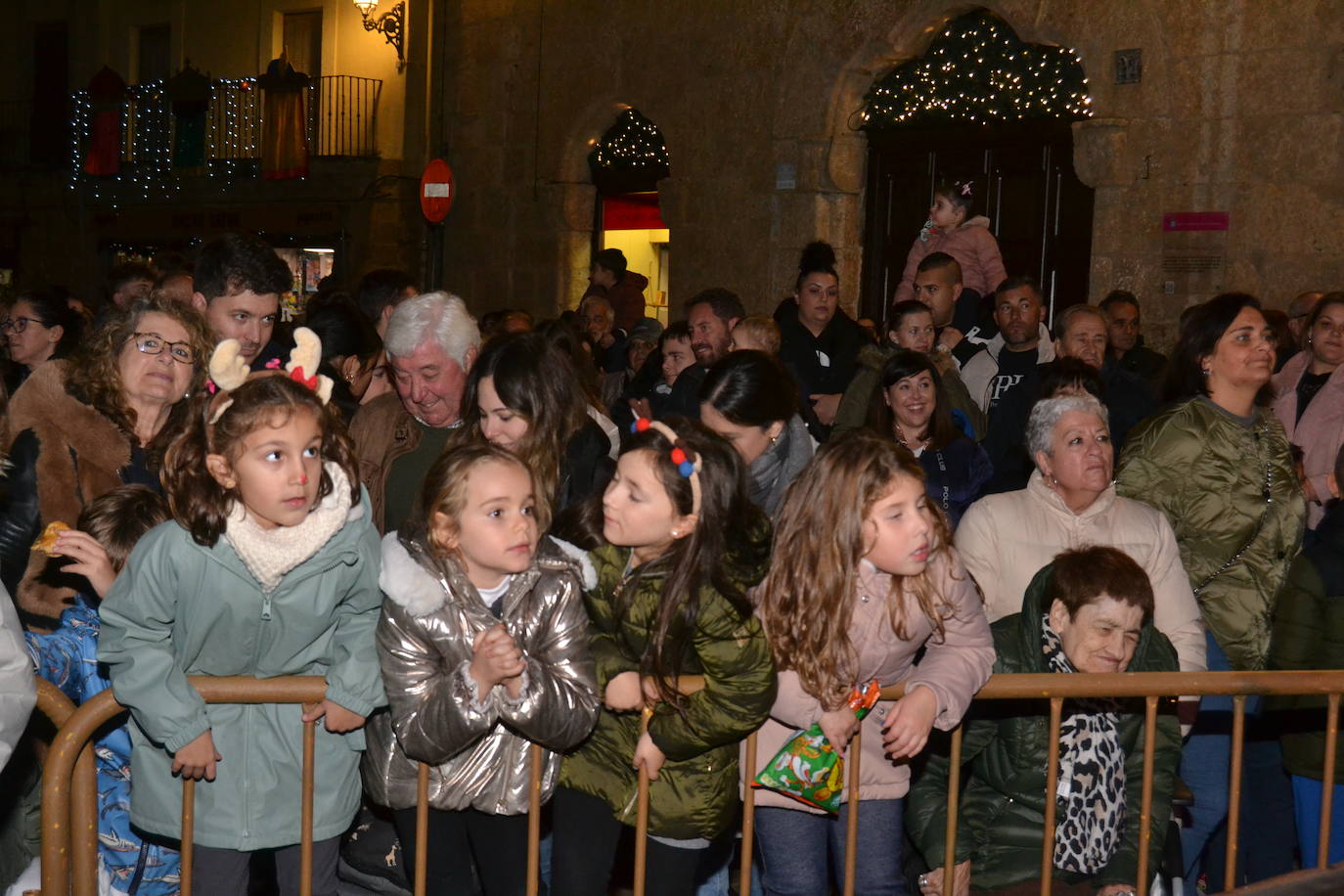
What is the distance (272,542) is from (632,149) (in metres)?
13.2

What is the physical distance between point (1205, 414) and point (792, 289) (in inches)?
353

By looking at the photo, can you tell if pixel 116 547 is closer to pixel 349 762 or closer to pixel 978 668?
pixel 349 762

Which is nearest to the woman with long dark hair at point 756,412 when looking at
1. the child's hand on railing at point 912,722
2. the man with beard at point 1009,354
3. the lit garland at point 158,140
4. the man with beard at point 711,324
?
the child's hand on railing at point 912,722

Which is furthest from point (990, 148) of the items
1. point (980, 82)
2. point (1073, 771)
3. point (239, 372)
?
point (239, 372)

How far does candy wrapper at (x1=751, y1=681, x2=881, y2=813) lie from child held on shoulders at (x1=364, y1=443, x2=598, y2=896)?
1.65ft

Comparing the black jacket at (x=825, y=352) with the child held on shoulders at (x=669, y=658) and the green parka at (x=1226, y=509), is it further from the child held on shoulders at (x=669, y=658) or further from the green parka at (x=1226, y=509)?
the child held on shoulders at (x=669, y=658)

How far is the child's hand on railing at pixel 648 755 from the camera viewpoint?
342cm

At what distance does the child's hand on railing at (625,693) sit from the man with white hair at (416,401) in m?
1.52

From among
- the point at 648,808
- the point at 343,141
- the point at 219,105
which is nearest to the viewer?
the point at 648,808

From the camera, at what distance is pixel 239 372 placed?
3361mm

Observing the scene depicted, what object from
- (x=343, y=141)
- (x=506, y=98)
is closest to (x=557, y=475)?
(x=506, y=98)

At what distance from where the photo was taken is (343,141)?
65.1 feet

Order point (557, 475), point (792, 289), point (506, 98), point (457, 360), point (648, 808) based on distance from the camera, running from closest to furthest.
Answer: point (648, 808), point (557, 475), point (457, 360), point (792, 289), point (506, 98)

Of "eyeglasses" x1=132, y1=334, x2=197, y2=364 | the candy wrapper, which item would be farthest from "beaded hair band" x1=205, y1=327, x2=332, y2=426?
the candy wrapper
